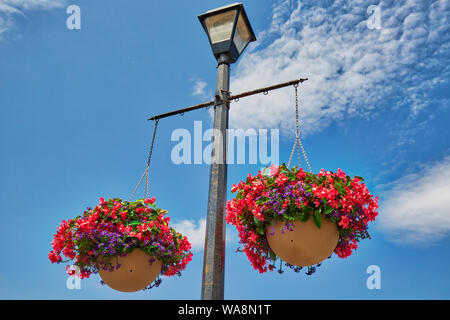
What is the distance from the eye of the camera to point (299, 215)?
9.02 ft

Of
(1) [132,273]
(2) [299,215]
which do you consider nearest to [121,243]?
(1) [132,273]

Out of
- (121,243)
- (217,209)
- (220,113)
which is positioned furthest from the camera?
(220,113)

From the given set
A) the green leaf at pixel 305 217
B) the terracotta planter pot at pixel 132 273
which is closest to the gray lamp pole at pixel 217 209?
the green leaf at pixel 305 217

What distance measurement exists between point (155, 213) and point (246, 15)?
7.16 feet

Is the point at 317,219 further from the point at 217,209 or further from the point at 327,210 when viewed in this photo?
the point at 217,209

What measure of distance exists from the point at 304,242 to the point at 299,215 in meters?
0.21

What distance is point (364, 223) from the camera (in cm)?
296

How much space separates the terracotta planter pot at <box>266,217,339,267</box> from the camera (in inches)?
109

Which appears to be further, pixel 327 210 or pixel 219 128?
pixel 219 128

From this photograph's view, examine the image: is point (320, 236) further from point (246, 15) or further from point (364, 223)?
point (246, 15)

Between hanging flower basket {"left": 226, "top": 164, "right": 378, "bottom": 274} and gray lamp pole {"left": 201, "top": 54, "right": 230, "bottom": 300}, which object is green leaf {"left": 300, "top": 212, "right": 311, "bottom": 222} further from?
gray lamp pole {"left": 201, "top": 54, "right": 230, "bottom": 300}

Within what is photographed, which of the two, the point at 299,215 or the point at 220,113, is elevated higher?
the point at 220,113

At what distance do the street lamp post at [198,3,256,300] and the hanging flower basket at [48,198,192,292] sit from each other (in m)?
0.66
